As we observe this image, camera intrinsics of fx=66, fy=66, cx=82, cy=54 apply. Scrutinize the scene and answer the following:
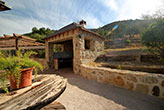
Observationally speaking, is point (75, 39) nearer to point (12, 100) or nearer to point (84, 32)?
point (84, 32)

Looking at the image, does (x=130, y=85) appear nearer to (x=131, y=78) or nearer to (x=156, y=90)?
(x=131, y=78)

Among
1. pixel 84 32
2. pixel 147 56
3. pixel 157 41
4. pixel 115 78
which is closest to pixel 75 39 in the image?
pixel 84 32

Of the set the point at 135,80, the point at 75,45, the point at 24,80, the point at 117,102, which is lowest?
the point at 117,102

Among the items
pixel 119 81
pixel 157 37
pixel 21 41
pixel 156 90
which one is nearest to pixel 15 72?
pixel 119 81

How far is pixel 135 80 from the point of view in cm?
211

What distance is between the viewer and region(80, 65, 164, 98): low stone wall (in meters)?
1.78

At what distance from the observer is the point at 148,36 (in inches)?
147

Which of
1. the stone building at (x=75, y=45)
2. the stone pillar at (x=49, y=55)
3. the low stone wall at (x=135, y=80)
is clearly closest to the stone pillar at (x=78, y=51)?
the stone building at (x=75, y=45)

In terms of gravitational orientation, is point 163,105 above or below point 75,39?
→ below

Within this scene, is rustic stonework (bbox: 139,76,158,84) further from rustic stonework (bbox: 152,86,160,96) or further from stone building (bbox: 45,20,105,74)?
stone building (bbox: 45,20,105,74)

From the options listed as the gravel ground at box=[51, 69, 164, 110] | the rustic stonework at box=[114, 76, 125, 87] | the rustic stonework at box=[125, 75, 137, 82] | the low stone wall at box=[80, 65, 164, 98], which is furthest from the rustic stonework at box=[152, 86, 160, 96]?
the rustic stonework at box=[114, 76, 125, 87]

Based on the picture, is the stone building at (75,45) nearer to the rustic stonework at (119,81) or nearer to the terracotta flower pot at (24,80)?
the rustic stonework at (119,81)

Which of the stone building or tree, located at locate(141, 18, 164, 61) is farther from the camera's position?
the stone building

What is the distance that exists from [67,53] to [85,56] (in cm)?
251
